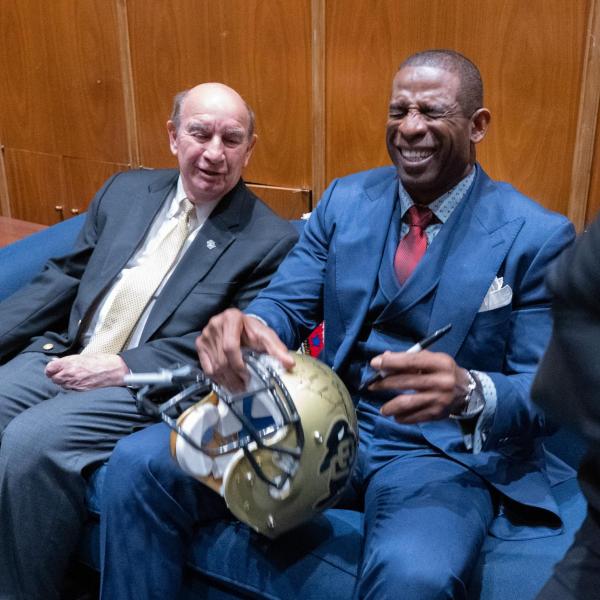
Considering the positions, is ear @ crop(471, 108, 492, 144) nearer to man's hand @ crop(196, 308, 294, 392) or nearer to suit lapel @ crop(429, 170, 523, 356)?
suit lapel @ crop(429, 170, 523, 356)

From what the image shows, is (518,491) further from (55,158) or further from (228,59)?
(55,158)

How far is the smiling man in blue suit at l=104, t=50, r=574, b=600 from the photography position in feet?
5.53

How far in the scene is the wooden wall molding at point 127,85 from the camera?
3.47 m

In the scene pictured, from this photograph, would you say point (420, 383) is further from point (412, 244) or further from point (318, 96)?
point (318, 96)

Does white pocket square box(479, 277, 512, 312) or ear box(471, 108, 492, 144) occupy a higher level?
ear box(471, 108, 492, 144)

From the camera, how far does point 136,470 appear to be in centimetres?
186

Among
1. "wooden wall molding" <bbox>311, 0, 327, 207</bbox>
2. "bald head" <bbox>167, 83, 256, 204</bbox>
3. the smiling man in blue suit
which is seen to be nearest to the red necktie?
the smiling man in blue suit

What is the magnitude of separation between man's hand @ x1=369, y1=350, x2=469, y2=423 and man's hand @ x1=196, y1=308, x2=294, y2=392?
0.20 m

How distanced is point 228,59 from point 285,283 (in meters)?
1.41

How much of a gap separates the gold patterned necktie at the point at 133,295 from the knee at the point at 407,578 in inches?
42.4

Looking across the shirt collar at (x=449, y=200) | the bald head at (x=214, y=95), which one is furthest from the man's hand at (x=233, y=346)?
the bald head at (x=214, y=95)

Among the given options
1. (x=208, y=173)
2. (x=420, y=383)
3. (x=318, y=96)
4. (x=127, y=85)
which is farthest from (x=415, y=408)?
(x=127, y=85)

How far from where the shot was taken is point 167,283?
7.77 feet

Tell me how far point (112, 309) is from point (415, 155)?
983 mm
